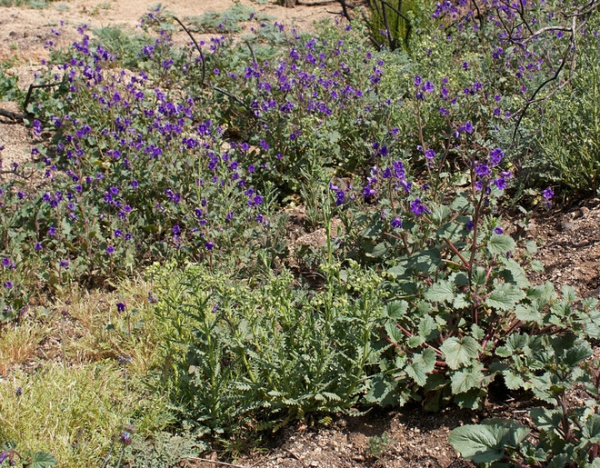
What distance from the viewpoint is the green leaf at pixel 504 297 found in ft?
8.94

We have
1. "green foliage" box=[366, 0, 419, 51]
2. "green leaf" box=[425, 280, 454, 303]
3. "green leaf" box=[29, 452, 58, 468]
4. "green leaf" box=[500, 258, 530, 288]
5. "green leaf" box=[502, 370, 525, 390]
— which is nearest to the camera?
"green leaf" box=[29, 452, 58, 468]

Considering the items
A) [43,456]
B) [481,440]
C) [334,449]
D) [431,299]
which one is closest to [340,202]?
[431,299]

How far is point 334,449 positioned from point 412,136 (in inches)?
108

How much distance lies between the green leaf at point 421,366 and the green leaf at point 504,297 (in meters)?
0.31

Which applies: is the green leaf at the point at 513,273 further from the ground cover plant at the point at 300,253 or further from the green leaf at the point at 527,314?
the green leaf at the point at 527,314

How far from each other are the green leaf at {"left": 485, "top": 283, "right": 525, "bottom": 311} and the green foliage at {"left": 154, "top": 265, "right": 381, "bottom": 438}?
0.45 m

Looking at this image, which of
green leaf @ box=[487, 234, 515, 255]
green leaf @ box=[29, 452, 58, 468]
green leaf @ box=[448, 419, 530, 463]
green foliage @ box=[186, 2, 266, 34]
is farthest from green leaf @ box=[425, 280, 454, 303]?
green foliage @ box=[186, 2, 266, 34]

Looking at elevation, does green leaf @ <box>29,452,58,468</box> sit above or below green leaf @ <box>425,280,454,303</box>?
below

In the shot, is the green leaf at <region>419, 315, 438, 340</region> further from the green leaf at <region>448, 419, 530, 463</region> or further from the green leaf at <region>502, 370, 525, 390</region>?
the green leaf at <region>448, 419, 530, 463</region>

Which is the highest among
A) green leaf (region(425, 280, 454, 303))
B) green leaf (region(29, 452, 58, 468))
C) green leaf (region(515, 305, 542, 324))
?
green leaf (region(425, 280, 454, 303))

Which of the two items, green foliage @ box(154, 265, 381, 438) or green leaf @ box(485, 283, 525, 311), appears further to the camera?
green foliage @ box(154, 265, 381, 438)

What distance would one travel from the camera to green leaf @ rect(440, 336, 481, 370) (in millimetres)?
2727

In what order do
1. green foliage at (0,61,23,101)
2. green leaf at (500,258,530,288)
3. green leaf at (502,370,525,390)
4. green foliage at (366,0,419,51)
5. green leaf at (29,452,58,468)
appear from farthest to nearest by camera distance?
green foliage at (366,0,419,51), green foliage at (0,61,23,101), green leaf at (500,258,530,288), green leaf at (502,370,525,390), green leaf at (29,452,58,468)

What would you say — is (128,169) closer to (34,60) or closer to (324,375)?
(324,375)
